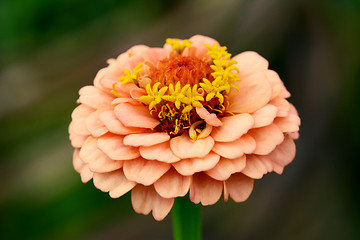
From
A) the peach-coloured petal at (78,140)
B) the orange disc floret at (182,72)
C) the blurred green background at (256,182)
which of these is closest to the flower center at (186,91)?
the orange disc floret at (182,72)

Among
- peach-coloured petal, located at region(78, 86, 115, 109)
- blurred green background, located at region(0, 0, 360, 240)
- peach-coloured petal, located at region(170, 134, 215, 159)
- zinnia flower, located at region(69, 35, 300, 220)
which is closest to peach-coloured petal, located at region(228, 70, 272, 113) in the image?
zinnia flower, located at region(69, 35, 300, 220)

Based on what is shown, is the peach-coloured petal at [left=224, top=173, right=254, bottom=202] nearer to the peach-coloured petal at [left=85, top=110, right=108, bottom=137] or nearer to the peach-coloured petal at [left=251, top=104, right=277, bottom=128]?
the peach-coloured petal at [left=251, top=104, right=277, bottom=128]

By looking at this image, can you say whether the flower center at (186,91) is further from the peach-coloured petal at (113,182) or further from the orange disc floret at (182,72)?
the peach-coloured petal at (113,182)

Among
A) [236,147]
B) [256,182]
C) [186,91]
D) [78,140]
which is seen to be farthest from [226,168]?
[256,182]

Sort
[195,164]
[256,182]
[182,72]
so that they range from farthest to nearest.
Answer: [256,182], [182,72], [195,164]

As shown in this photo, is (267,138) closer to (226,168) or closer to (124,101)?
(226,168)

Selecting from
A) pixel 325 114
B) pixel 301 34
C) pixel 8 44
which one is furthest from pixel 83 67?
pixel 325 114

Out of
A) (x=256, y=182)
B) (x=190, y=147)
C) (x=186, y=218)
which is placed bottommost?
(x=256, y=182)
